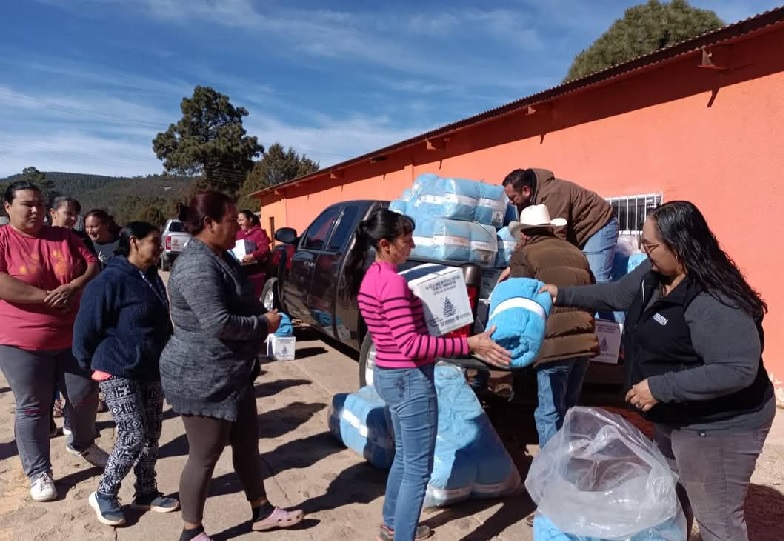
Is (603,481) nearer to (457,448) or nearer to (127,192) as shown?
(457,448)

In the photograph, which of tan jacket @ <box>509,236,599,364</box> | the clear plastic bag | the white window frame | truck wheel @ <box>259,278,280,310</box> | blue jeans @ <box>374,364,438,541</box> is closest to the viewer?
the clear plastic bag

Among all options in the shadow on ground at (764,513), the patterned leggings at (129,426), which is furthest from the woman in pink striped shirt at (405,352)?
the shadow on ground at (764,513)

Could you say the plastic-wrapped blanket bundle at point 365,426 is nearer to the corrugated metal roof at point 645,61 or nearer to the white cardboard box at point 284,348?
the white cardboard box at point 284,348

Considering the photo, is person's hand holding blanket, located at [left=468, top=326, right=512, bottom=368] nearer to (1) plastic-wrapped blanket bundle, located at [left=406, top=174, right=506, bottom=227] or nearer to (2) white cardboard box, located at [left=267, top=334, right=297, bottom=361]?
(1) plastic-wrapped blanket bundle, located at [left=406, top=174, right=506, bottom=227]

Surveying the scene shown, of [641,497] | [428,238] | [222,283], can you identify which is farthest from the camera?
[428,238]

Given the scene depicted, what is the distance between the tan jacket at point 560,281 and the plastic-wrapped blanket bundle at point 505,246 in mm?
1665

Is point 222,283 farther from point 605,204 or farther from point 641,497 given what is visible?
point 605,204

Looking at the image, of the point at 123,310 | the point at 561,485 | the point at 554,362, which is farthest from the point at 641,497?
the point at 123,310

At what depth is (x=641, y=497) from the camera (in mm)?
2215

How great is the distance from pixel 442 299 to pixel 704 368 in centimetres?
122

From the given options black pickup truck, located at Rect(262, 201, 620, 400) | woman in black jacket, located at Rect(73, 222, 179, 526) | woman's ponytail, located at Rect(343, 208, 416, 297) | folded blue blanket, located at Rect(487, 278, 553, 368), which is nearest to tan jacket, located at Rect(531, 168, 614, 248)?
black pickup truck, located at Rect(262, 201, 620, 400)

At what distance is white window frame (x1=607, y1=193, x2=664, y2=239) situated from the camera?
22.9ft

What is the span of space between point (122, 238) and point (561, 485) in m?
2.74

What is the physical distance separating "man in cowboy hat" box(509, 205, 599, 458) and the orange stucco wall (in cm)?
313
